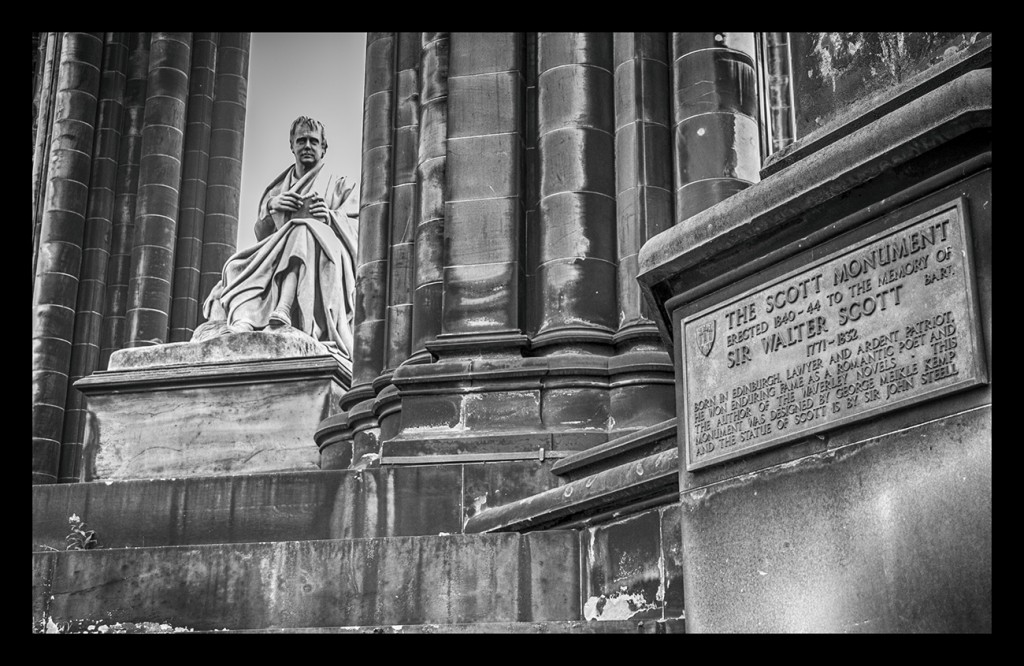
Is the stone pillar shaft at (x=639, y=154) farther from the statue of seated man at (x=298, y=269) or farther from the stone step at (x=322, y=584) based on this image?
the statue of seated man at (x=298, y=269)

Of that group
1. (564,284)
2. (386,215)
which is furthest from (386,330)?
(564,284)

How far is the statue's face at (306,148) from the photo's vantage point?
56.5ft

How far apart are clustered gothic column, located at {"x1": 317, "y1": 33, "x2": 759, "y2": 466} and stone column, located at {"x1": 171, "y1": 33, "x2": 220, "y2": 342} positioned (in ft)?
31.3

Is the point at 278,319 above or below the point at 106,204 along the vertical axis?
below

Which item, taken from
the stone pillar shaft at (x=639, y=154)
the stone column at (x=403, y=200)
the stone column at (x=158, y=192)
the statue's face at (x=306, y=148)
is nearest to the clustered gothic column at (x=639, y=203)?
the stone pillar shaft at (x=639, y=154)

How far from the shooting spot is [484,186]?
35.3ft

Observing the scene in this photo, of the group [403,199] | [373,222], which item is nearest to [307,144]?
[373,222]

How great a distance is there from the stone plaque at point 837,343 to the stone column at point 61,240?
15913mm

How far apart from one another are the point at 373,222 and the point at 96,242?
8.95 metres

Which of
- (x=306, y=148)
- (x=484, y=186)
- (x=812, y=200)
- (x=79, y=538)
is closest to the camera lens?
(x=812, y=200)

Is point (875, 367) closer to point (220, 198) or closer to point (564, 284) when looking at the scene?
point (564, 284)

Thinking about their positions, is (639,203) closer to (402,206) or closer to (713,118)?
(713,118)

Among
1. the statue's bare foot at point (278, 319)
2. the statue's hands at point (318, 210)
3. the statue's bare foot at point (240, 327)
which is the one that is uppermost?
the statue's hands at point (318, 210)
